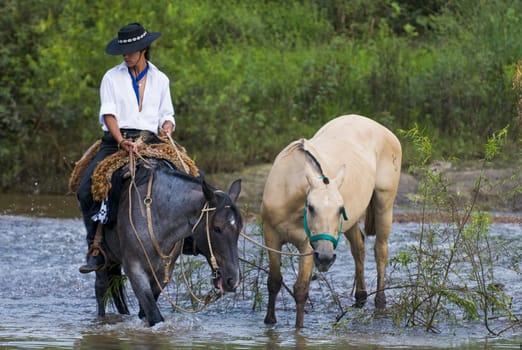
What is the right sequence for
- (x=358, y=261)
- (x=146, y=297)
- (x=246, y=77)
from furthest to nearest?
(x=246, y=77) → (x=358, y=261) → (x=146, y=297)

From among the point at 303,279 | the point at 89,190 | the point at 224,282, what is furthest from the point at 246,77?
the point at 224,282

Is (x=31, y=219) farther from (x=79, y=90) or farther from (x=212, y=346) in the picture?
(x=212, y=346)

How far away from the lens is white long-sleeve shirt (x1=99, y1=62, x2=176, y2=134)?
950cm

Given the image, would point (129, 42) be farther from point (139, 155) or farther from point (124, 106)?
point (139, 155)

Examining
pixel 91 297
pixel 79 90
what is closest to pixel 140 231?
pixel 91 297

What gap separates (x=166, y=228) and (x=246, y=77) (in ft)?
40.4

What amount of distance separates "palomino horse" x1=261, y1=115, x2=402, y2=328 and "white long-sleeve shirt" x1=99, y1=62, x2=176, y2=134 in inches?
45.8

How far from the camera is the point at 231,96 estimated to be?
1986 centimetres

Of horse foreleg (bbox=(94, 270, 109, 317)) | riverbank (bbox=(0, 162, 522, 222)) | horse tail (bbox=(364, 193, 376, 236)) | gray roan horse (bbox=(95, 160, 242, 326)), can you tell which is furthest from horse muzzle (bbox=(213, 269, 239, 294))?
riverbank (bbox=(0, 162, 522, 222))

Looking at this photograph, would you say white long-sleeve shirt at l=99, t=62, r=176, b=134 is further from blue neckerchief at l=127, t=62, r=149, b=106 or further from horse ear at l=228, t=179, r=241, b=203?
horse ear at l=228, t=179, r=241, b=203

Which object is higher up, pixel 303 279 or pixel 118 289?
pixel 303 279

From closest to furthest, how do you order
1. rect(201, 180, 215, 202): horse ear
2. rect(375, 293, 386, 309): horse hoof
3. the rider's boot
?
rect(201, 180, 215, 202): horse ear
the rider's boot
rect(375, 293, 386, 309): horse hoof

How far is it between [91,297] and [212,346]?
10.5 ft

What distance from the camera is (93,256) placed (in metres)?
9.66
